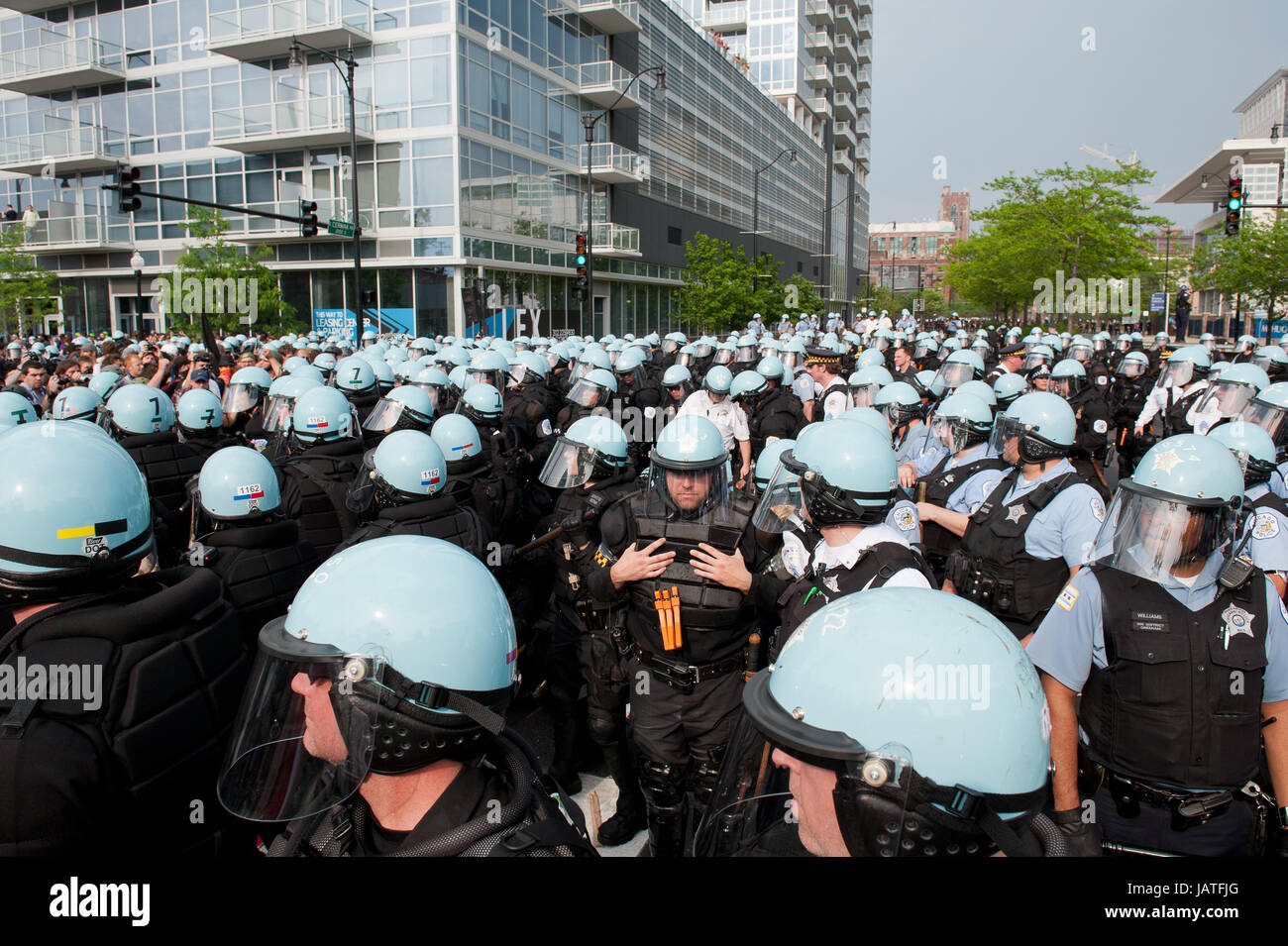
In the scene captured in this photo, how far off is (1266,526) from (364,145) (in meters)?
30.9

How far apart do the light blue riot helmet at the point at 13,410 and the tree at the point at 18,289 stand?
26.9 m

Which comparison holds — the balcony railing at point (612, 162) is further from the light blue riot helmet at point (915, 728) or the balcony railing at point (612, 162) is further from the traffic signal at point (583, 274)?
the light blue riot helmet at point (915, 728)

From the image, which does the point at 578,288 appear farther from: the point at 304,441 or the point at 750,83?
the point at 750,83

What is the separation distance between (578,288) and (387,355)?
1369cm

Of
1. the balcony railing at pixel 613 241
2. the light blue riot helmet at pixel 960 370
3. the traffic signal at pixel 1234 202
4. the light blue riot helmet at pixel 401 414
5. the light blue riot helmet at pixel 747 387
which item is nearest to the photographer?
the light blue riot helmet at pixel 401 414

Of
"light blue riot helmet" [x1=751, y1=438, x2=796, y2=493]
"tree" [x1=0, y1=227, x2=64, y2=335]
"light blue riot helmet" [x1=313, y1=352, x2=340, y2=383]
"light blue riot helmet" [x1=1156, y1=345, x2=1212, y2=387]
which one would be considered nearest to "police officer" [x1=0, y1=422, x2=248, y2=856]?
"light blue riot helmet" [x1=751, y1=438, x2=796, y2=493]

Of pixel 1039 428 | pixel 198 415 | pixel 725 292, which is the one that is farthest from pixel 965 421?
pixel 725 292

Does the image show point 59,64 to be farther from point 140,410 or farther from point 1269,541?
point 1269,541

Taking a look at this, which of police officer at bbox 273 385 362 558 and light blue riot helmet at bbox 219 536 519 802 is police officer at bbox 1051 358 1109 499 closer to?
police officer at bbox 273 385 362 558

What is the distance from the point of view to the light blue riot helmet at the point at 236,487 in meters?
4.43

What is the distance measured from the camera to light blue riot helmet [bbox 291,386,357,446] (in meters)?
6.62

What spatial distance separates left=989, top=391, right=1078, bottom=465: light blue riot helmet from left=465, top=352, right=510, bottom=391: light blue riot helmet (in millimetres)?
5998

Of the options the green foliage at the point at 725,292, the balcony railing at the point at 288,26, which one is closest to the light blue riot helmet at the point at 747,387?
the green foliage at the point at 725,292
